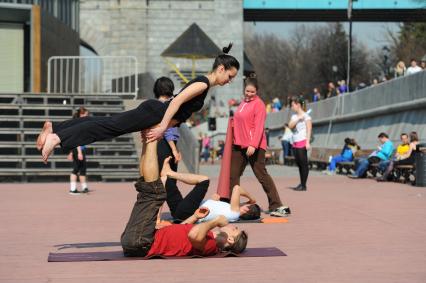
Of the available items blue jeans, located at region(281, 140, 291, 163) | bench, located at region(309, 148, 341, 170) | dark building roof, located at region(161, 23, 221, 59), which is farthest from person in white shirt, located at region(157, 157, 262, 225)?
dark building roof, located at region(161, 23, 221, 59)

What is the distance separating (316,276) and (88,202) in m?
9.40

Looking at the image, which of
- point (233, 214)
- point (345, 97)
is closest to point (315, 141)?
point (345, 97)

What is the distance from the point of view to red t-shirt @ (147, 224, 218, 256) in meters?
8.83

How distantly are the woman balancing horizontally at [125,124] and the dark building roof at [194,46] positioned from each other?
130 feet

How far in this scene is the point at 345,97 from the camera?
133ft

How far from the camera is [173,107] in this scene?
9.05 m

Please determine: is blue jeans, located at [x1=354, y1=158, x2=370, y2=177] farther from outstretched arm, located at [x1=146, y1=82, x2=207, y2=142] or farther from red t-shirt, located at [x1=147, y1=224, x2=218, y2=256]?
red t-shirt, located at [x1=147, y1=224, x2=218, y2=256]

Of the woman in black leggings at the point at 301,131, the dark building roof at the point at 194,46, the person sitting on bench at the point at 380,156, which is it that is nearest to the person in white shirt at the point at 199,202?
the woman in black leggings at the point at 301,131

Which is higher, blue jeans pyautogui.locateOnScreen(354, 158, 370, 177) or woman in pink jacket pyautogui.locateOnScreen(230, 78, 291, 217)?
woman in pink jacket pyautogui.locateOnScreen(230, 78, 291, 217)

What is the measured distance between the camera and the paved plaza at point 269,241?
306 inches

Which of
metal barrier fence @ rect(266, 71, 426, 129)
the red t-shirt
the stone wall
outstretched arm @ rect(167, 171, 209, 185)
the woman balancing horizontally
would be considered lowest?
the red t-shirt

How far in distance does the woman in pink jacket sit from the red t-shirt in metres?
4.18

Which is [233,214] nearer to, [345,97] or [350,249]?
[350,249]

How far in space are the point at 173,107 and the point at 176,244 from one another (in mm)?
1287
